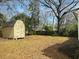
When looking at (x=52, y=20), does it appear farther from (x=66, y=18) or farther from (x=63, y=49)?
(x=63, y=49)

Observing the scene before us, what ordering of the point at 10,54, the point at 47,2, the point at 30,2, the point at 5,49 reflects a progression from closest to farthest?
the point at 10,54 → the point at 5,49 → the point at 30,2 → the point at 47,2

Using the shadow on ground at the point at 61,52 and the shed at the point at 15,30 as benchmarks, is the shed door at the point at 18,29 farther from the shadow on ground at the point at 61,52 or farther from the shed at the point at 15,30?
the shadow on ground at the point at 61,52

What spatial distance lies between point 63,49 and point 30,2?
53.9ft

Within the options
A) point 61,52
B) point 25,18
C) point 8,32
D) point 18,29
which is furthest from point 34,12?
point 61,52

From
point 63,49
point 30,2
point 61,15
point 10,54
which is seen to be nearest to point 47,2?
point 61,15

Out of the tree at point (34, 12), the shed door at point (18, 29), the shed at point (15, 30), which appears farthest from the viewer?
the tree at point (34, 12)

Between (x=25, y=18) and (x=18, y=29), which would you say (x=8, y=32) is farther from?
(x=25, y=18)

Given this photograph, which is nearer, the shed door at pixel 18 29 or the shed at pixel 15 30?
the shed at pixel 15 30

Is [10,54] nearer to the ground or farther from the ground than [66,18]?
nearer to the ground

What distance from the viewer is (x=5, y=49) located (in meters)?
16.5

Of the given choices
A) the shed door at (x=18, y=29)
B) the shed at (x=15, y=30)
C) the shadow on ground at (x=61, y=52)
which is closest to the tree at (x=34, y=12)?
the shed door at (x=18, y=29)

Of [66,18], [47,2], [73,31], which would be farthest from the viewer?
[66,18]

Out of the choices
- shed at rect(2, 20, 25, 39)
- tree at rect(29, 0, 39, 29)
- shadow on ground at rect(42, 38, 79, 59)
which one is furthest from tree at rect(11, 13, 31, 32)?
shadow on ground at rect(42, 38, 79, 59)

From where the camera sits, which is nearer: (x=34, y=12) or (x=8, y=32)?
(x=8, y=32)
